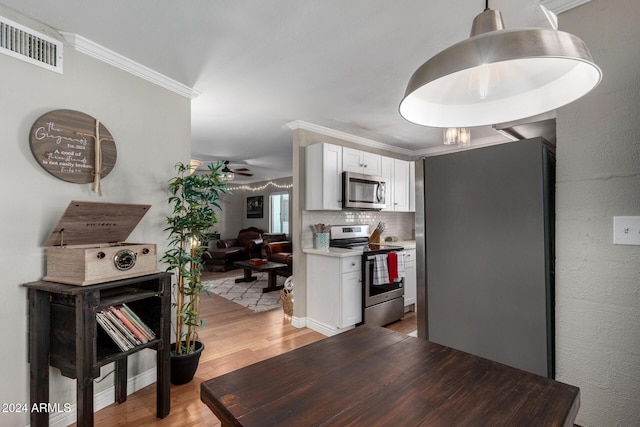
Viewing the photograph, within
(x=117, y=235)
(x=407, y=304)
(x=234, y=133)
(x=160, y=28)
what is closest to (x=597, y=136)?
(x=160, y=28)

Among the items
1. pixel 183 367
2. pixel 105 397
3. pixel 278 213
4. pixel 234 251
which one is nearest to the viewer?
pixel 105 397

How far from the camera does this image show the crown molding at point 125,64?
198cm

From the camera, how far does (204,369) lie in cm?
263

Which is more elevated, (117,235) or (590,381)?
(117,235)

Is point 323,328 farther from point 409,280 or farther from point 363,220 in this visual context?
A: point 363,220

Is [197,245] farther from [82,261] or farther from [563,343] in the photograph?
[563,343]


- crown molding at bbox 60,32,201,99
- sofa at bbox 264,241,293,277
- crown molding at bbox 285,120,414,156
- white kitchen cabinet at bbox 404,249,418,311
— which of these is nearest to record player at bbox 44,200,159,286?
crown molding at bbox 60,32,201,99

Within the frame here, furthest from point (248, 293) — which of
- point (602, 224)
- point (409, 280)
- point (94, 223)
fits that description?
point (602, 224)

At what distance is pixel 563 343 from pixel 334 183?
8.55ft

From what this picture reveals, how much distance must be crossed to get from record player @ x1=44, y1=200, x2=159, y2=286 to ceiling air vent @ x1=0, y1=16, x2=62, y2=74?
91 cm

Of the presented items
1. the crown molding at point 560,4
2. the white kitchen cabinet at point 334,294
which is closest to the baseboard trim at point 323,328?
the white kitchen cabinet at point 334,294

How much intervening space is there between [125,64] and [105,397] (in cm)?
233

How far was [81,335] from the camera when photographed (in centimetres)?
161

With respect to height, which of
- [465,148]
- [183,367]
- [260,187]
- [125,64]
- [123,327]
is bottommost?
[183,367]
